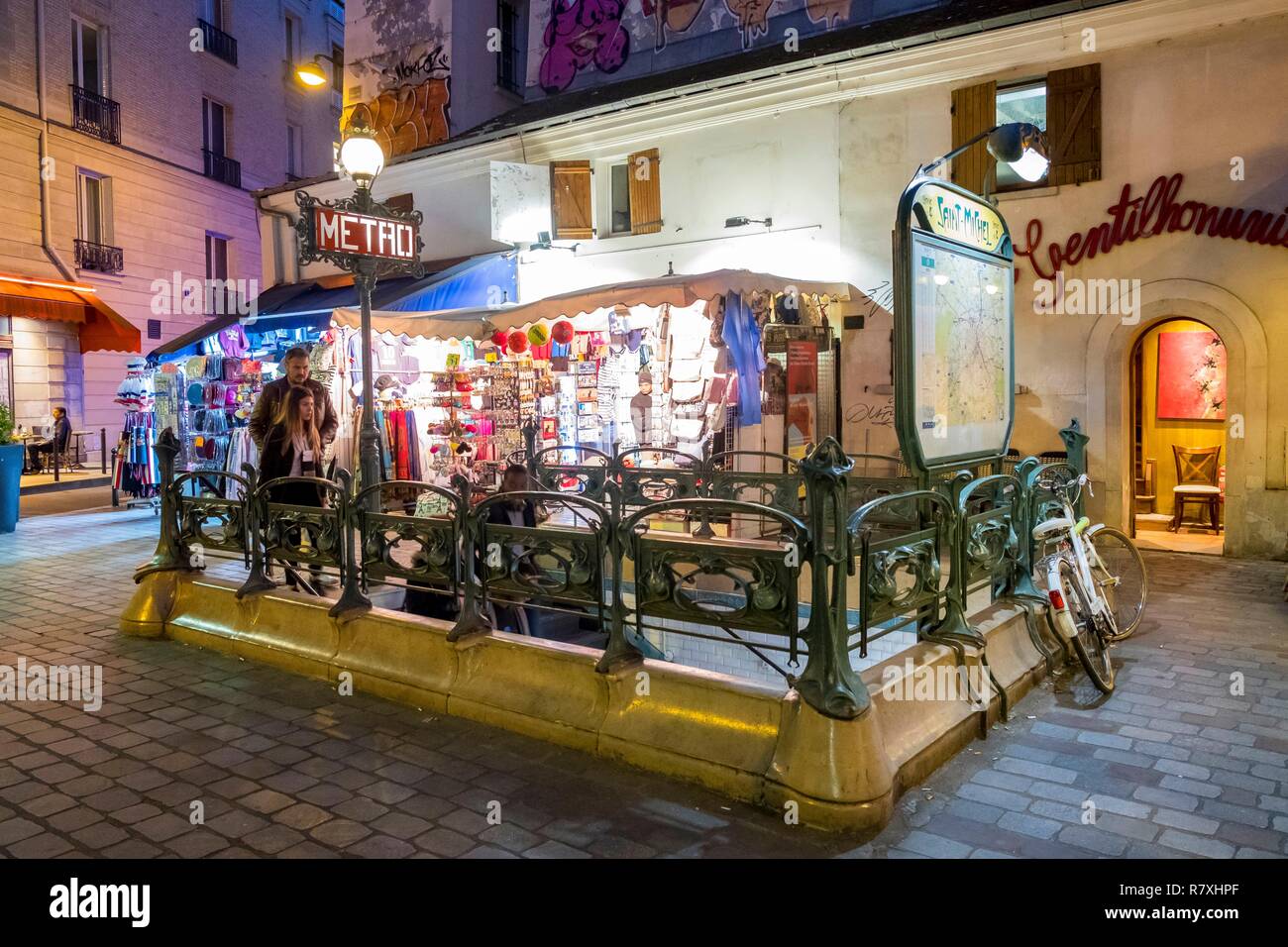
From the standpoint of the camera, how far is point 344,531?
19.7ft

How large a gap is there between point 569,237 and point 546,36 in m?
5.90

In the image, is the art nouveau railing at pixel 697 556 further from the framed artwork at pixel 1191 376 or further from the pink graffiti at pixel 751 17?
the pink graffiti at pixel 751 17

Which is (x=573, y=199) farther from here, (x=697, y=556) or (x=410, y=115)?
(x=697, y=556)

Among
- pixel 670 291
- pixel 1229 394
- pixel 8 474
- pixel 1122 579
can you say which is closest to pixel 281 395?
pixel 670 291

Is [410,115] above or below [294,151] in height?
below

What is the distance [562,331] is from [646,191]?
3.25 meters

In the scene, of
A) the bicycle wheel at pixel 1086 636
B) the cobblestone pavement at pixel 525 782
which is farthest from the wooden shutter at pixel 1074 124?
the bicycle wheel at pixel 1086 636

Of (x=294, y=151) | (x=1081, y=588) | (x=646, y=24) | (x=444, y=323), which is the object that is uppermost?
(x=294, y=151)

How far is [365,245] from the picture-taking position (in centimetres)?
709

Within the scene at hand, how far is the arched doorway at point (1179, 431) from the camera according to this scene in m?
11.8

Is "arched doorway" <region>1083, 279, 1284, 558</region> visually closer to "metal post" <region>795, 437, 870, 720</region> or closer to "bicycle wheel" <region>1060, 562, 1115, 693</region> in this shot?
"bicycle wheel" <region>1060, 562, 1115, 693</region>

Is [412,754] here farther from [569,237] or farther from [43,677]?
[569,237]

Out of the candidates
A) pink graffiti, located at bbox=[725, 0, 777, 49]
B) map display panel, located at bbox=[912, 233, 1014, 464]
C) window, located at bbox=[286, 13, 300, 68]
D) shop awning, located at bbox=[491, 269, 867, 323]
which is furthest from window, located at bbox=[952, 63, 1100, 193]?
window, located at bbox=[286, 13, 300, 68]

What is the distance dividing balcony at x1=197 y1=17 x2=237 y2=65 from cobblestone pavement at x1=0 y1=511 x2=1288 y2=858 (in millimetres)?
23820
